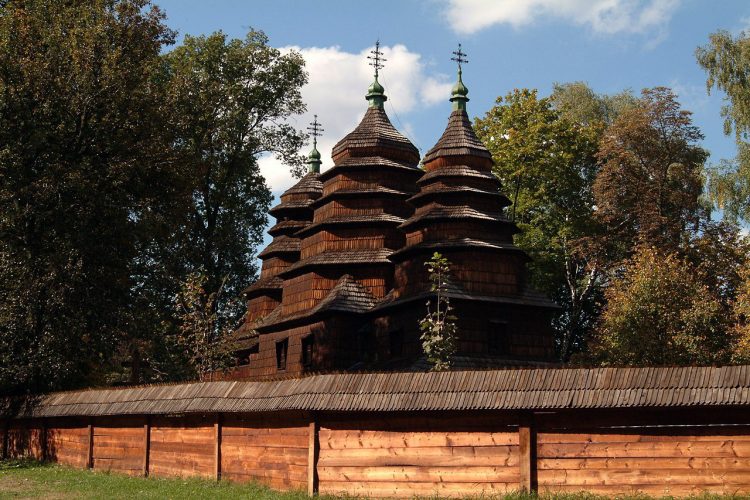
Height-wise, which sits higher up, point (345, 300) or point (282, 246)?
point (282, 246)

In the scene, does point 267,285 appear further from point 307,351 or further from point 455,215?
point 455,215

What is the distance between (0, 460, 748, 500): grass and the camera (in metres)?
16.9

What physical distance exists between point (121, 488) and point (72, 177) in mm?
12463

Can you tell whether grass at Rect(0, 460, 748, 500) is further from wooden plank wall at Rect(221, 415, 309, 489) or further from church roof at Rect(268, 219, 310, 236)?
church roof at Rect(268, 219, 310, 236)

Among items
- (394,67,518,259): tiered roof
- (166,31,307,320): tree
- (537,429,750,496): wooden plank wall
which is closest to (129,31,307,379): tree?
(166,31,307,320): tree

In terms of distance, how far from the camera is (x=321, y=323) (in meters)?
36.0

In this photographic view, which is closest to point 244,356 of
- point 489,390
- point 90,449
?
point 90,449

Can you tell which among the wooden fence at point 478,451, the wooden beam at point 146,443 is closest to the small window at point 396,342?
the wooden beam at point 146,443

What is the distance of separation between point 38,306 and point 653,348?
20032 mm

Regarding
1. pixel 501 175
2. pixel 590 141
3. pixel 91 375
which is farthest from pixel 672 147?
pixel 91 375

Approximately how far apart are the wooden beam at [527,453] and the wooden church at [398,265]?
15000 mm

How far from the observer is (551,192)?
47125mm

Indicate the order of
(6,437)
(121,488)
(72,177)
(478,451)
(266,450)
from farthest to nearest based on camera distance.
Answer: (72,177) < (6,437) < (121,488) < (266,450) < (478,451)

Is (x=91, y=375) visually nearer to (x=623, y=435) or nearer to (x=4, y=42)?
(x=4, y=42)
